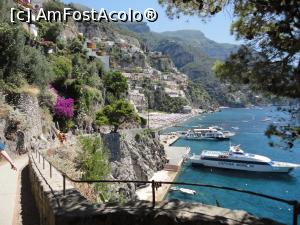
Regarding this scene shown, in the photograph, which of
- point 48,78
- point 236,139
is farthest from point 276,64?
point 236,139

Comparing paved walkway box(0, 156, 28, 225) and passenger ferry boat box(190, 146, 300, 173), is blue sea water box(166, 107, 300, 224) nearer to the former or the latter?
passenger ferry boat box(190, 146, 300, 173)

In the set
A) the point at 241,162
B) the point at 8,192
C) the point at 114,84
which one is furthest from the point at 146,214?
the point at 241,162

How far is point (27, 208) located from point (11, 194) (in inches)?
66.3

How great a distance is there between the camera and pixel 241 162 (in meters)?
55.9

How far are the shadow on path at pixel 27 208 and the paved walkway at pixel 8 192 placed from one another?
198 mm

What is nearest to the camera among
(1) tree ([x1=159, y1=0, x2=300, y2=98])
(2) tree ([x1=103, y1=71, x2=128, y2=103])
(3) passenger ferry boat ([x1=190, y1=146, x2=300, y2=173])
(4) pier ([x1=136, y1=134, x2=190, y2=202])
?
(1) tree ([x1=159, y1=0, x2=300, y2=98])

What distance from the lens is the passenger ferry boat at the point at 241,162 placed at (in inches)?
2114

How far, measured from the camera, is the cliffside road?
31.1 feet

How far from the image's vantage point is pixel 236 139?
96688 mm

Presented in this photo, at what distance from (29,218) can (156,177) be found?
39630mm

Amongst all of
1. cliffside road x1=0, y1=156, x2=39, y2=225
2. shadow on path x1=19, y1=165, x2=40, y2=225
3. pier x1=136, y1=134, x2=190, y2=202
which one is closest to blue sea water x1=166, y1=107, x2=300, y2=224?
pier x1=136, y1=134, x2=190, y2=202

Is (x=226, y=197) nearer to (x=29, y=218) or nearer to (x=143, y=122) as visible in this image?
(x=143, y=122)

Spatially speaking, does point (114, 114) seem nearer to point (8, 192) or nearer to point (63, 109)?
point (63, 109)

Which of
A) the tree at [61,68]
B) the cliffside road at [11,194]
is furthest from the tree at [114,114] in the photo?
the cliffside road at [11,194]
